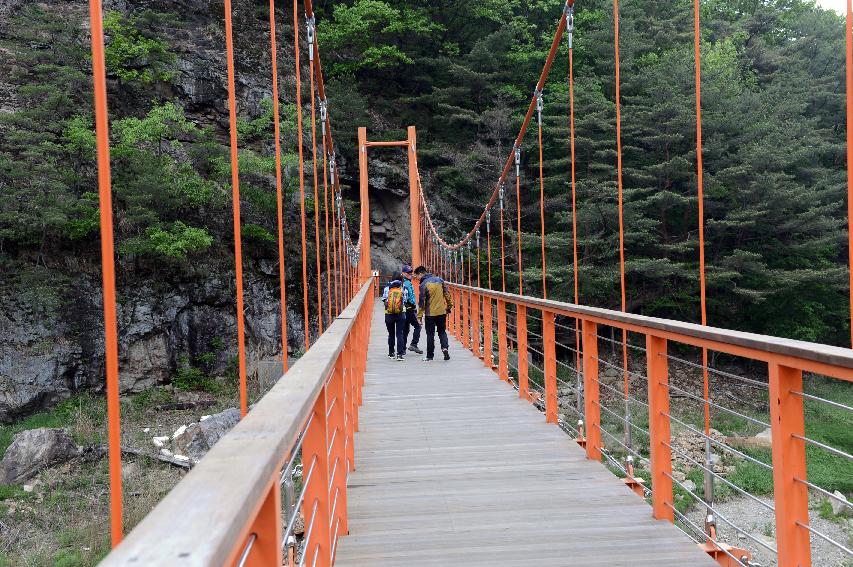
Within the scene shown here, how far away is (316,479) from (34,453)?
10951mm

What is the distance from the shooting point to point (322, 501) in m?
1.52

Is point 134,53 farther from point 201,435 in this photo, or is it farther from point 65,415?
point 201,435

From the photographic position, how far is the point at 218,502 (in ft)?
1.82

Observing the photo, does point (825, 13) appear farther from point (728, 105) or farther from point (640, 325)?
point (640, 325)

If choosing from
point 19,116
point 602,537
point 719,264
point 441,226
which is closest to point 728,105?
point 719,264

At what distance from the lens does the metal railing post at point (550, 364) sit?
342 cm

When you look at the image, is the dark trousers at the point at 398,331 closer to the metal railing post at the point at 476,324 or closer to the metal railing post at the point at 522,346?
the metal railing post at the point at 476,324

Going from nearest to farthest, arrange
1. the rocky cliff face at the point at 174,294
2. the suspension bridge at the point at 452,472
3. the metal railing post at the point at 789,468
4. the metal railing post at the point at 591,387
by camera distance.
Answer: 1. the suspension bridge at the point at 452,472
2. the metal railing post at the point at 789,468
3. the metal railing post at the point at 591,387
4. the rocky cliff face at the point at 174,294

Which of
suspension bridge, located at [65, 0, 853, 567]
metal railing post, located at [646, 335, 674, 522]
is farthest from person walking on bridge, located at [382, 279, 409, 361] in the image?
metal railing post, located at [646, 335, 674, 522]

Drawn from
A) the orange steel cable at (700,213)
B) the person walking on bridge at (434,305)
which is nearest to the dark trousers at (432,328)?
the person walking on bridge at (434,305)

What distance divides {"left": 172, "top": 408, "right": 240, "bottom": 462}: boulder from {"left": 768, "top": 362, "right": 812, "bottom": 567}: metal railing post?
10.3 m

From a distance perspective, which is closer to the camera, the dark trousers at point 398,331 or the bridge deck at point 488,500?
the bridge deck at point 488,500

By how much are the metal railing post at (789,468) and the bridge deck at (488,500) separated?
0.42 metres

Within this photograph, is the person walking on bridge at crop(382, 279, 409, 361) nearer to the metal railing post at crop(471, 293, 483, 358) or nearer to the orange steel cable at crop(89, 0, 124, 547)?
the metal railing post at crop(471, 293, 483, 358)
